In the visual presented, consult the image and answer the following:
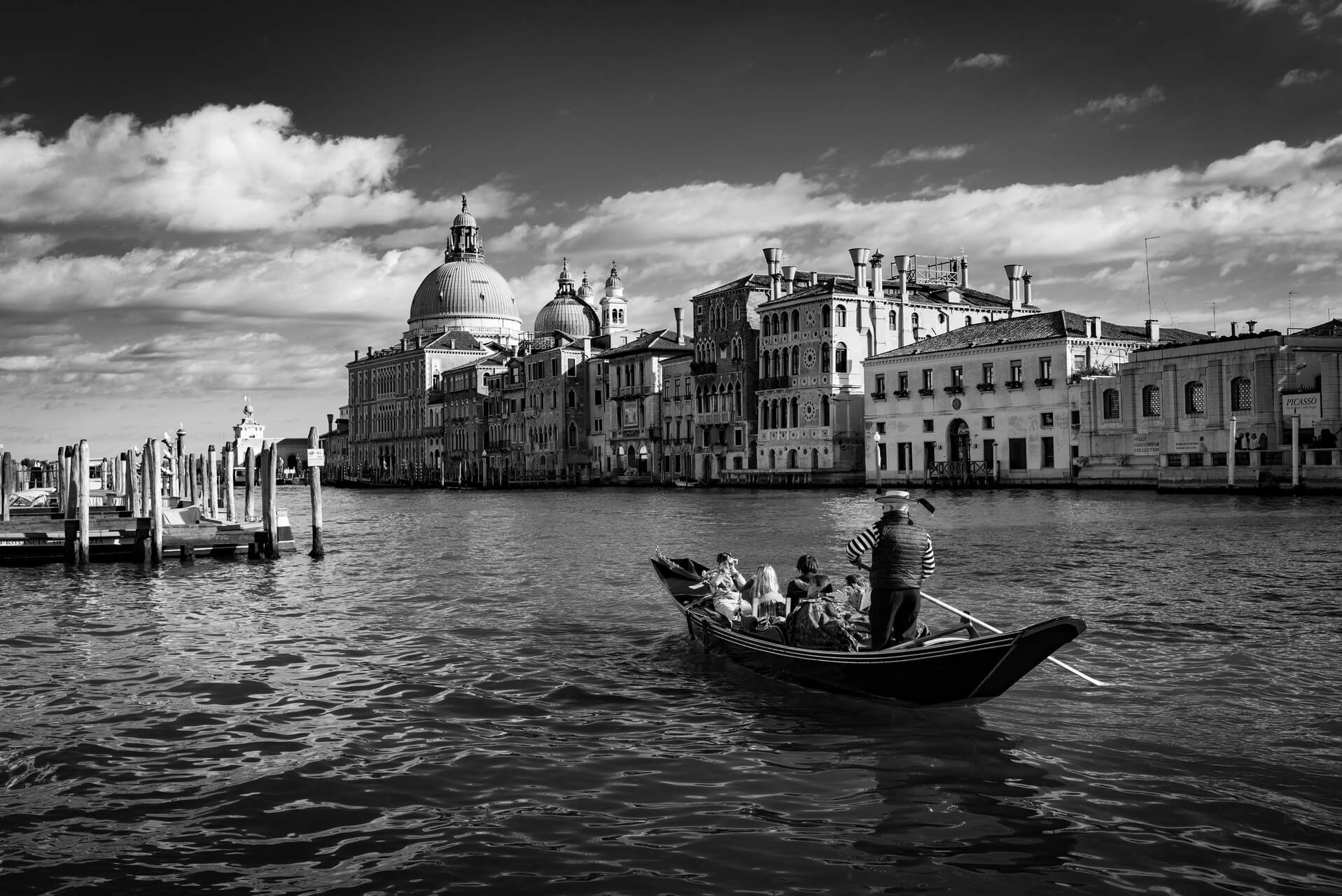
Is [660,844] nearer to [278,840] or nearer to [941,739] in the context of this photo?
[278,840]

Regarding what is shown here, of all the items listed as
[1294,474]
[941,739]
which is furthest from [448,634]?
[1294,474]

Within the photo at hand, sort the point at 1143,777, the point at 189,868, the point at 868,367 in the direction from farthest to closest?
1. the point at 868,367
2. the point at 1143,777
3. the point at 189,868

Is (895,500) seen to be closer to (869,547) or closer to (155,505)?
(869,547)

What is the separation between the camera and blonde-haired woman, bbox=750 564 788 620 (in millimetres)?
11109

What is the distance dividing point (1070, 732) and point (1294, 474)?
31.4 meters

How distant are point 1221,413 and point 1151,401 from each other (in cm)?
309

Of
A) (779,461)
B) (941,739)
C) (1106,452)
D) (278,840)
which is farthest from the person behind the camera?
(779,461)

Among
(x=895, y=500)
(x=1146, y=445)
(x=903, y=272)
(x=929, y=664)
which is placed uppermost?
(x=903, y=272)

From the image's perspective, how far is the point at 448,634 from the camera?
1312 cm

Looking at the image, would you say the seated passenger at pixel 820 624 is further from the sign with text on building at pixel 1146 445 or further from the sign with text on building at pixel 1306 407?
the sign with text on building at pixel 1146 445

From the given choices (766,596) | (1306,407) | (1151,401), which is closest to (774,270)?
(1151,401)

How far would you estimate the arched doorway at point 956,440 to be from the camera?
165 feet

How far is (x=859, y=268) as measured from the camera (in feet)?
187

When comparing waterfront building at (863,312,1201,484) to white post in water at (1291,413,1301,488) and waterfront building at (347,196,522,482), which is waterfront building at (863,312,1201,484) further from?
waterfront building at (347,196,522,482)
